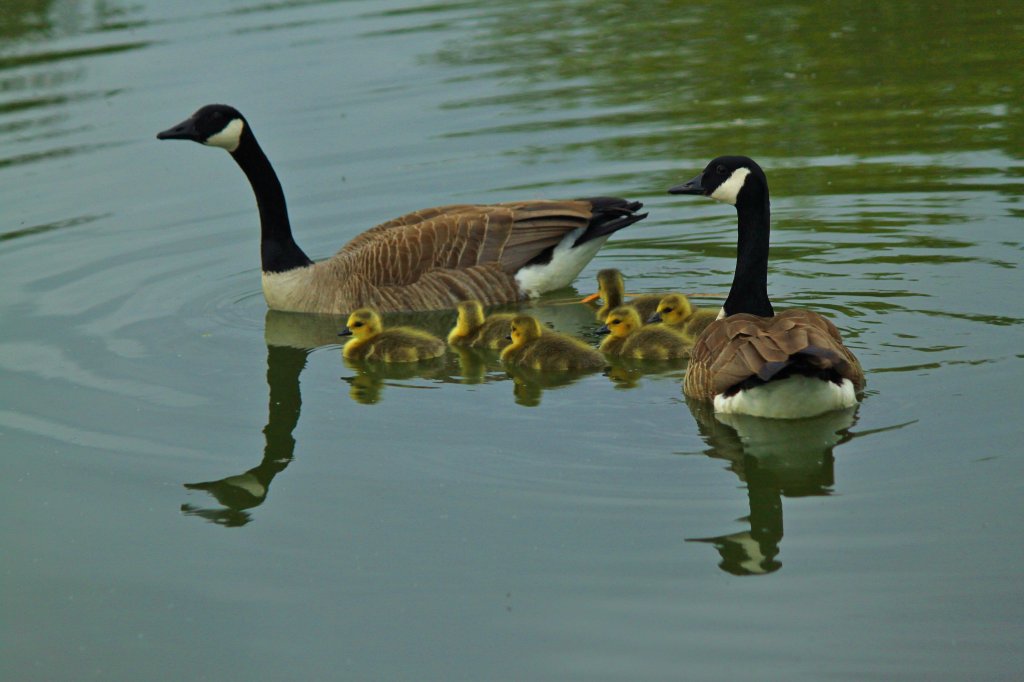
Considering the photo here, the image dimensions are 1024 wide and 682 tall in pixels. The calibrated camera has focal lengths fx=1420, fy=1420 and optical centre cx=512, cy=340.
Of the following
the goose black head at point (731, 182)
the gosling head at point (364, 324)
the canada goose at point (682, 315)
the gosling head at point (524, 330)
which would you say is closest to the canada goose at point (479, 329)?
the gosling head at point (524, 330)

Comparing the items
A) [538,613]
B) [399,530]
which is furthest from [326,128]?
[538,613]

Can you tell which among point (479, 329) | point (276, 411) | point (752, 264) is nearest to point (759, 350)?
point (752, 264)

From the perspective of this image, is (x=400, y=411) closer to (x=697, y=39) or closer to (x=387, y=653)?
(x=387, y=653)

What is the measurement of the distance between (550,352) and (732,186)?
1.61 metres

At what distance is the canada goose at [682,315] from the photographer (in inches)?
391

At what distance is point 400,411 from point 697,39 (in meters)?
12.1

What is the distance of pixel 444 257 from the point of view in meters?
11.6

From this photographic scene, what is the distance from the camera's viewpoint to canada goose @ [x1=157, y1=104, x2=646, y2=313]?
11.6 meters

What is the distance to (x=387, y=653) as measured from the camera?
596cm

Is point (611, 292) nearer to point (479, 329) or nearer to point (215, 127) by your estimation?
point (479, 329)

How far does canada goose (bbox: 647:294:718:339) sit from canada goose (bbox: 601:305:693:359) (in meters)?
0.27

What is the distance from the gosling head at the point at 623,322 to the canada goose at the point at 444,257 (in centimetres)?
195

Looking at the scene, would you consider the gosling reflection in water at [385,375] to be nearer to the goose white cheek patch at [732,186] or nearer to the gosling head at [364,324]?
the gosling head at [364,324]

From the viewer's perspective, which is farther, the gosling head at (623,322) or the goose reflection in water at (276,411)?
the gosling head at (623,322)
